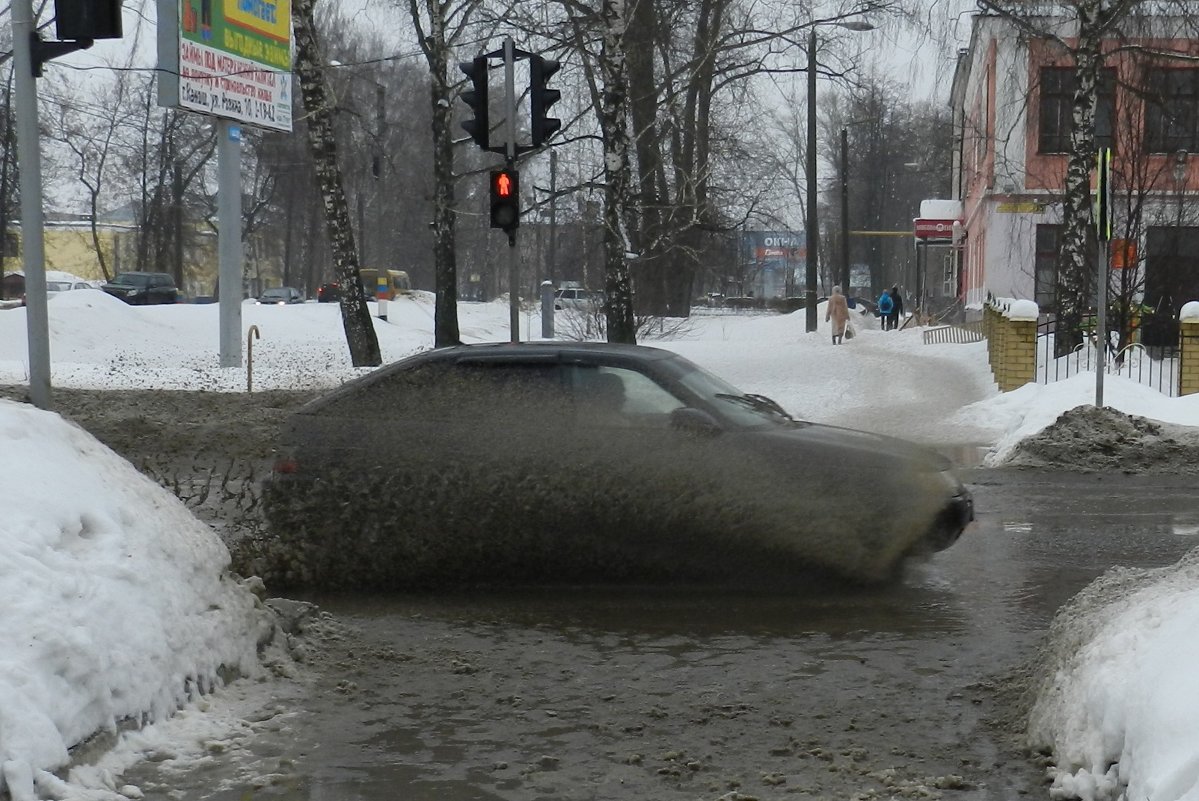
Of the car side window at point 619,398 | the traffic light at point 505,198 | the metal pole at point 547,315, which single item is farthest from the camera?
the metal pole at point 547,315

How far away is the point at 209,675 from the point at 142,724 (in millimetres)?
543

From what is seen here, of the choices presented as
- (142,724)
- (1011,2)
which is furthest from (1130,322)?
(142,724)

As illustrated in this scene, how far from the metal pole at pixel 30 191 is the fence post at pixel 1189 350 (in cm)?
1418

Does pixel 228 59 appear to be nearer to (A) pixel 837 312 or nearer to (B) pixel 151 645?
(A) pixel 837 312

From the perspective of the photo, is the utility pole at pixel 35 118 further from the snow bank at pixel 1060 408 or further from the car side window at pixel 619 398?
the snow bank at pixel 1060 408

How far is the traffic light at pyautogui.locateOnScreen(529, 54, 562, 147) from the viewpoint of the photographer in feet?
45.7

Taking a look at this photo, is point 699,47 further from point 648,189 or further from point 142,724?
point 142,724

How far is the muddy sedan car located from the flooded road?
216 millimetres

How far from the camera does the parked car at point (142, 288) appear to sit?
2156 inches

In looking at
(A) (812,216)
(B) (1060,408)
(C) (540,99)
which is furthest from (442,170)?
(A) (812,216)

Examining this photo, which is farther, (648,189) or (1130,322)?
(648,189)

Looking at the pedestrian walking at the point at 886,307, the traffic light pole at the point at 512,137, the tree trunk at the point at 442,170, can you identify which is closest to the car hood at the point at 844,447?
the traffic light pole at the point at 512,137

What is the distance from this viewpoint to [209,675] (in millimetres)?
5195

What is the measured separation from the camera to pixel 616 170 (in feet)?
67.7
